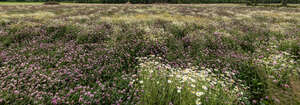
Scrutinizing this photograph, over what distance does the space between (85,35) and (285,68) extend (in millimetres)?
6247

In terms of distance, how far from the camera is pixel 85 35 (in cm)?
544

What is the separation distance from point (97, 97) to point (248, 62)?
393cm

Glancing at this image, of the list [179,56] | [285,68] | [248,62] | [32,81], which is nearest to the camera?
[32,81]

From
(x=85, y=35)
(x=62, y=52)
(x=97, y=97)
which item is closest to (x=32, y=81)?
(x=97, y=97)

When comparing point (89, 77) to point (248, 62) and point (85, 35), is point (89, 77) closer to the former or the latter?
point (85, 35)

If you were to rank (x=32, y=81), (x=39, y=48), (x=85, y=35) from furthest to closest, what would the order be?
(x=85, y=35)
(x=39, y=48)
(x=32, y=81)

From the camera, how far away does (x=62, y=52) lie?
4.12 meters

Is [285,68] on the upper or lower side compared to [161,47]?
lower

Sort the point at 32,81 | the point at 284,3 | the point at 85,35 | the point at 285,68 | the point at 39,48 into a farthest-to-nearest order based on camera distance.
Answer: the point at 284,3 < the point at 85,35 < the point at 39,48 < the point at 285,68 < the point at 32,81

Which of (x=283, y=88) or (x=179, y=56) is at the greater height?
(x=179, y=56)

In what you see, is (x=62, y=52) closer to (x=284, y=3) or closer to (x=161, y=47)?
Answer: (x=161, y=47)

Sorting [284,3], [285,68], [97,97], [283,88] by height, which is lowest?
[97,97]

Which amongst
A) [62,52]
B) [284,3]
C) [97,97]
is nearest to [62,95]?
[97,97]

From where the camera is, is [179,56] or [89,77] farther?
[179,56]
